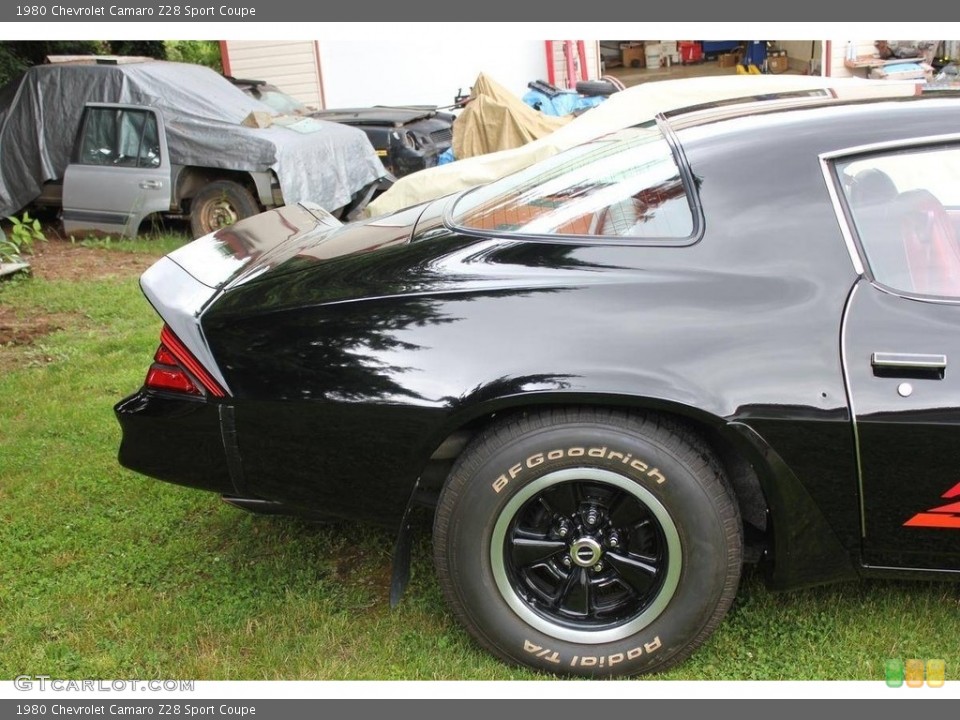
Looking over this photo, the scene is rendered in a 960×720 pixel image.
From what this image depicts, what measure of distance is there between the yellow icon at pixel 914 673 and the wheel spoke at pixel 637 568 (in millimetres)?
793

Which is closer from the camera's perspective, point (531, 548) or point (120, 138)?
point (531, 548)

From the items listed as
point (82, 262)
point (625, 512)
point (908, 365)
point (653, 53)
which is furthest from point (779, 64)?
point (625, 512)

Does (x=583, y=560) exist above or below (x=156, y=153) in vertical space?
below

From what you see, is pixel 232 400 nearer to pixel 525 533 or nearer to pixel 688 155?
pixel 525 533

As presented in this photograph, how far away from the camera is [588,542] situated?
2.71 m

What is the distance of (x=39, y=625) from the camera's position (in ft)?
10.4

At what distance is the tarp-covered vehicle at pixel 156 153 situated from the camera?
920 cm

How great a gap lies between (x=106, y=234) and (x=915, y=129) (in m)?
8.36

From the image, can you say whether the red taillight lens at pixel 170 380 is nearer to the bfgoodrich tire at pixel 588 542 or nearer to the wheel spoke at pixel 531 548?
the bfgoodrich tire at pixel 588 542

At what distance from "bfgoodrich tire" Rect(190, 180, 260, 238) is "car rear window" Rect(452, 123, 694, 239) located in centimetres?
618

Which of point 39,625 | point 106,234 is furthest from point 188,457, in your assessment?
point 106,234

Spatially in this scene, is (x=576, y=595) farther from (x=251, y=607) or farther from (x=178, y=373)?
(x=178, y=373)

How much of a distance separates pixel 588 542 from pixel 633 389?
0.48 m

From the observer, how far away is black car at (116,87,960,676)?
2535mm
